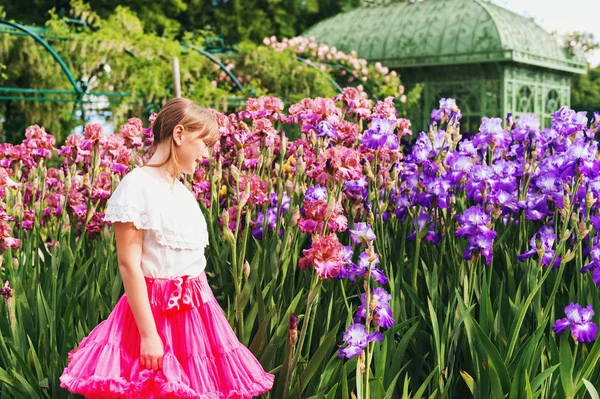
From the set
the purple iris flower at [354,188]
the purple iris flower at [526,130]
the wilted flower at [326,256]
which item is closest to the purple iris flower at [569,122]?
the purple iris flower at [526,130]

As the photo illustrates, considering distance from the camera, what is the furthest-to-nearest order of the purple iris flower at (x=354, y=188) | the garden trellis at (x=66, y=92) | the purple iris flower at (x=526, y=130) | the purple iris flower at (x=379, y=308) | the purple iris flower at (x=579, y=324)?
the garden trellis at (x=66, y=92) < the purple iris flower at (x=526, y=130) < the purple iris flower at (x=354, y=188) < the purple iris flower at (x=579, y=324) < the purple iris flower at (x=379, y=308)

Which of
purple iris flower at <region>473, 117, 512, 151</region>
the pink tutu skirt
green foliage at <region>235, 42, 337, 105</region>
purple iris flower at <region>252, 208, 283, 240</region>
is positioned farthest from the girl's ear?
green foliage at <region>235, 42, 337, 105</region>

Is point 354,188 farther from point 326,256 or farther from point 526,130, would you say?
point 526,130

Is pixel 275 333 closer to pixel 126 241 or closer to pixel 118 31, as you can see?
pixel 126 241

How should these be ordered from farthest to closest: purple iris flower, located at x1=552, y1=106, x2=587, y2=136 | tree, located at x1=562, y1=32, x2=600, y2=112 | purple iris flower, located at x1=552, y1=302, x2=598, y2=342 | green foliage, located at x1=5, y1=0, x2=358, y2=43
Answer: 1. tree, located at x1=562, y1=32, x2=600, y2=112
2. green foliage, located at x1=5, y1=0, x2=358, y2=43
3. purple iris flower, located at x1=552, y1=106, x2=587, y2=136
4. purple iris flower, located at x1=552, y1=302, x2=598, y2=342

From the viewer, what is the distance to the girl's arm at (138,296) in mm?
1885

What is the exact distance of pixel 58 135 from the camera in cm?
1031

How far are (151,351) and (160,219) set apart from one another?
351 millimetres

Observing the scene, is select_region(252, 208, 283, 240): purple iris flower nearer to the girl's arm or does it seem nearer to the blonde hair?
the blonde hair

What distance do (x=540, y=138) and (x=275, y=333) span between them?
1.72 meters

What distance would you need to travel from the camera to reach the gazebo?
40.6 ft

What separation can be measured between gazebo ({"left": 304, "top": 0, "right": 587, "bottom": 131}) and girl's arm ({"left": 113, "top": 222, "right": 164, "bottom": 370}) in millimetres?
11070

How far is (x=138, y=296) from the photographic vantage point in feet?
6.18

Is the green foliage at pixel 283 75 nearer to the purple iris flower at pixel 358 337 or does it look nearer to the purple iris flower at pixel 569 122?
the purple iris flower at pixel 569 122
